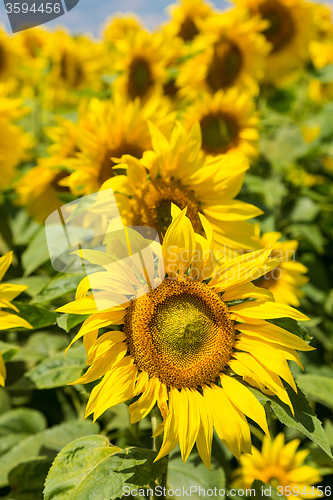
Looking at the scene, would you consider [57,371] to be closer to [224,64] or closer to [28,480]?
[28,480]

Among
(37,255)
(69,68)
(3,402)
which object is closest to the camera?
(37,255)

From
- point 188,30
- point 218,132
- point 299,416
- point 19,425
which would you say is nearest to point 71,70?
point 188,30

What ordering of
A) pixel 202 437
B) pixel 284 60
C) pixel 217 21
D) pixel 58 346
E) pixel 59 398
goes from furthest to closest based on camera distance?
pixel 284 60 → pixel 217 21 → pixel 59 398 → pixel 58 346 → pixel 202 437

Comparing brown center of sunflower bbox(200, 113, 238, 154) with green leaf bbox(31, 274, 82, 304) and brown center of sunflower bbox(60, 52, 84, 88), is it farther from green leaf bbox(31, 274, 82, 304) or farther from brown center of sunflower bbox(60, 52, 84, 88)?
brown center of sunflower bbox(60, 52, 84, 88)

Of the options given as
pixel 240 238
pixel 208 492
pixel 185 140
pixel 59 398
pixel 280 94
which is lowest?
pixel 59 398

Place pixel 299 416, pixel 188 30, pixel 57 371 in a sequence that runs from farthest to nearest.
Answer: pixel 188 30, pixel 57 371, pixel 299 416

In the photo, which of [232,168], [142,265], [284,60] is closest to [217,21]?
[284,60]

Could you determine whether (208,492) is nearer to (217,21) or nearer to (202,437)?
(202,437)

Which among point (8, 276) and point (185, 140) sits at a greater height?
point (185, 140)
